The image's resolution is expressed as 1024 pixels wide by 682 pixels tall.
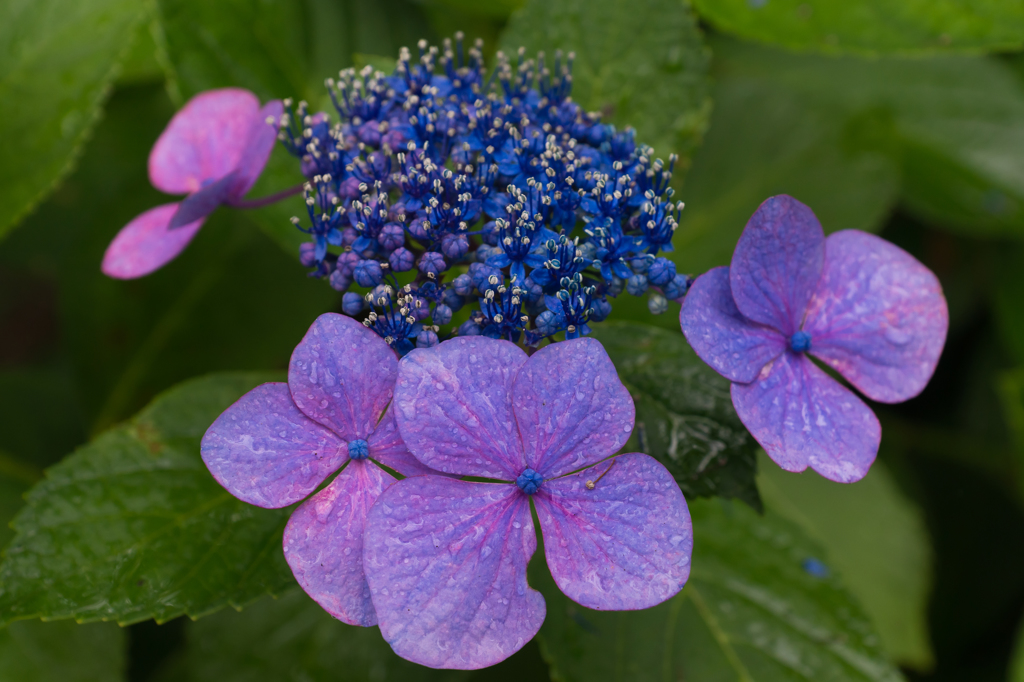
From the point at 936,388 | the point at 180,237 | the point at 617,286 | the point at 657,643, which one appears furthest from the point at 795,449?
the point at 936,388

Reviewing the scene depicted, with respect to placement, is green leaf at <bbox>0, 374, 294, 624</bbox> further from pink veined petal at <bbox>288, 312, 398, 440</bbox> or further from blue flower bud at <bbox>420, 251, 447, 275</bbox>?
blue flower bud at <bbox>420, 251, 447, 275</bbox>

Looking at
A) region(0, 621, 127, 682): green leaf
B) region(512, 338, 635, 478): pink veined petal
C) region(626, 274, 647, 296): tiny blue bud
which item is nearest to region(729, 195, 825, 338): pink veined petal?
region(626, 274, 647, 296): tiny blue bud

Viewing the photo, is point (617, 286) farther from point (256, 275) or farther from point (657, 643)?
point (256, 275)

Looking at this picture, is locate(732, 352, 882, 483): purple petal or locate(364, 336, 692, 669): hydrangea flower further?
locate(732, 352, 882, 483): purple petal

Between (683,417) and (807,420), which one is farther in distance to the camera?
(683,417)

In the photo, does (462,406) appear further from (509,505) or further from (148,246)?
(148,246)

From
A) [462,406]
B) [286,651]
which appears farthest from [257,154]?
[286,651]
